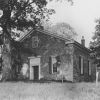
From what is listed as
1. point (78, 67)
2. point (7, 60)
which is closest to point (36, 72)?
point (78, 67)

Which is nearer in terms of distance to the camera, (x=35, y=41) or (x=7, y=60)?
(x=7, y=60)

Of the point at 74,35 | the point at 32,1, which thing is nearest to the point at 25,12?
the point at 32,1

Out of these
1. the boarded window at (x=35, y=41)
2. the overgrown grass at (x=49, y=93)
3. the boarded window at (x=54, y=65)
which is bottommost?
the overgrown grass at (x=49, y=93)

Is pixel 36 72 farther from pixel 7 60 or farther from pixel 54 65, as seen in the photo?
pixel 7 60

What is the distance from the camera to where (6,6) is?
24000mm

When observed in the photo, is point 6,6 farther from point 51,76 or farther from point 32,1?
point 51,76

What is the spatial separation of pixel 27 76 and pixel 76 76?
6.74 m

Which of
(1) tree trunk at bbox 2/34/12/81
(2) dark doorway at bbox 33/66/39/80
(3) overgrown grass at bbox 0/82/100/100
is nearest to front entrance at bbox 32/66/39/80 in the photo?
(2) dark doorway at bbox 33/66/39/80

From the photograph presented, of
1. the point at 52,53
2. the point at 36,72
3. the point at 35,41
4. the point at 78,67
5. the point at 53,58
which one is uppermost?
the point at 35,41

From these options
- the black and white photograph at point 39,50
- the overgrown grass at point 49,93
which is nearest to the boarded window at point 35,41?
the black and white photograph at point 39,50

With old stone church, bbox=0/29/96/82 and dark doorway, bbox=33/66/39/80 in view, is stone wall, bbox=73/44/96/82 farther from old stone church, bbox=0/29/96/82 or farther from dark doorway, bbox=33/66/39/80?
dark doorway, bbox=33/66/39/80

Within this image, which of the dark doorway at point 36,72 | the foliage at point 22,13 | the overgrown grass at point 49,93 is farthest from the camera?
the dark doorway at point 36,72

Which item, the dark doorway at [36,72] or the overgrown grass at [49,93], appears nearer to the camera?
the overgrown grass at [49,93]

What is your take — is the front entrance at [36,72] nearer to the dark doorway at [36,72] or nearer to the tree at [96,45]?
the dark doorway at [36,72]
